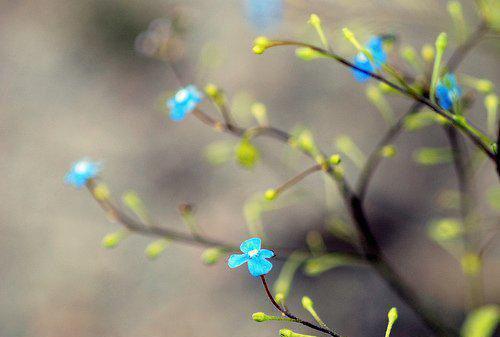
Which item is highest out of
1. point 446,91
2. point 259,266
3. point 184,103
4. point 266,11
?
point 266,11

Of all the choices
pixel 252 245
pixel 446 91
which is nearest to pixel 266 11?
pixel 446 91

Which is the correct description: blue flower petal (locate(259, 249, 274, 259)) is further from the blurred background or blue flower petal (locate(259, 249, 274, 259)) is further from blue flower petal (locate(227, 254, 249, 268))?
the blurred background

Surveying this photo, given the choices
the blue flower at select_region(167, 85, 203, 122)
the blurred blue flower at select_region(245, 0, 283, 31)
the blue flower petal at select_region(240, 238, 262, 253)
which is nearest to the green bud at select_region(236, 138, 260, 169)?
the blue flower at select_region(167, 85, 203, 122)

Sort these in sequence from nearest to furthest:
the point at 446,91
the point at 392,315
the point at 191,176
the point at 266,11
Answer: the point at 392,315
the point at 446,91
the point at 266,11
the point at 191,176

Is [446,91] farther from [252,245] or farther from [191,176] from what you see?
[191,176]

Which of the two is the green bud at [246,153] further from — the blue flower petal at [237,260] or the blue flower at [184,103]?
the blue flower petal at [237,260]

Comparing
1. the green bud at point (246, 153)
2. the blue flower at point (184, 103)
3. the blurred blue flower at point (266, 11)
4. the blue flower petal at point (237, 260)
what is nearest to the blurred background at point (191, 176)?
the blurred blue flower at point (266, 11)

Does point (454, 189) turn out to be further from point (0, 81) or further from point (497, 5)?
point (0, 81)
